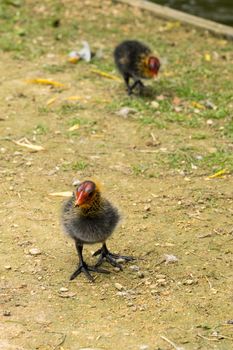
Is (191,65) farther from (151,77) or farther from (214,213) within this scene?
(214,213)

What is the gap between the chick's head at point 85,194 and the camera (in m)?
5.38

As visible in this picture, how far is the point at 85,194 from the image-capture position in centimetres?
537

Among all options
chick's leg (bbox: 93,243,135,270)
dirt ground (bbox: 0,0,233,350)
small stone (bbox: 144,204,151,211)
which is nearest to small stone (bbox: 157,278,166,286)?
dirt ground (bbox: 0,0,233,350)

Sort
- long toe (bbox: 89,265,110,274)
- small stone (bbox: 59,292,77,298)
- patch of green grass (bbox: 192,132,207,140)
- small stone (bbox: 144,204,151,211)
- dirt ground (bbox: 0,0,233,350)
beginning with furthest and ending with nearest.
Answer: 1. patch of green grass (bbox: 192,132,207,140)
2. small stone (bbox: 144,204,151,211)
3. long toe (bbox: 89,265,110,274)
4. small stone (bbox: 59,292,77,298)
5. dirt ground (bbox: 0,0,233,350)

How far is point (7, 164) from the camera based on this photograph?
286 inches

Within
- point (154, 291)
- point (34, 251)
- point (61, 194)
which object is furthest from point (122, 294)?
point (61, 194)

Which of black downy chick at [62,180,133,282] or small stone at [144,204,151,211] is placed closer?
black downy chick at [62,180,133,282]

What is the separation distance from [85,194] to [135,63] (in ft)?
12.7

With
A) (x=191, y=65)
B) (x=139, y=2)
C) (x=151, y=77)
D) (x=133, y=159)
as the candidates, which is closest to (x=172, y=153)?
(x=133, y=159)

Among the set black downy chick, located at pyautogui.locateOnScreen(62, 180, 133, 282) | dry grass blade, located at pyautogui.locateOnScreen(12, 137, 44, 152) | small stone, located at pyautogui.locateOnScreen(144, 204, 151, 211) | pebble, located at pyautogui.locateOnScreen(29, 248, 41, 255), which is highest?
black downy chick, located at pyautogui.locateOnScreen(62, 180, 133, 282)

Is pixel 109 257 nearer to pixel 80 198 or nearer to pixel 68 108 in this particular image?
pixel 80 198

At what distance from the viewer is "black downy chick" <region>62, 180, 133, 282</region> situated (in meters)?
5.51

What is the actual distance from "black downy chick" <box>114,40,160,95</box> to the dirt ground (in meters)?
0.21

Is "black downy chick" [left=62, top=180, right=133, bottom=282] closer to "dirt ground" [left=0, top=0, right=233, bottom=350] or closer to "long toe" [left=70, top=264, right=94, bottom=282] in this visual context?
"long toe" [left=70, top=264, right=94, bottom=282]
